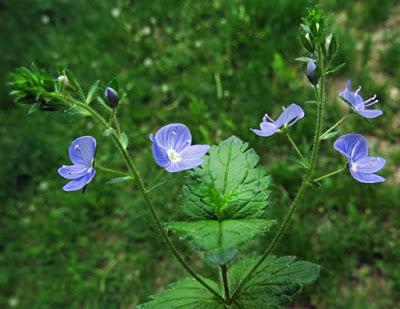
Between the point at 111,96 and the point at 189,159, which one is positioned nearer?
the point at 111,96

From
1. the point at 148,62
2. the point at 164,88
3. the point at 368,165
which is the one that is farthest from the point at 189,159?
the point at 148,62

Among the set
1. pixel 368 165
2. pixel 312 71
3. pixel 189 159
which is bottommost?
pixel 368 165

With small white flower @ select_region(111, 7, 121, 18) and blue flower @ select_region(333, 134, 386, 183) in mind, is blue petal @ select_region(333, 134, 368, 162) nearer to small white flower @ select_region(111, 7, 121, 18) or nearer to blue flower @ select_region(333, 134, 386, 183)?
blue flower @ select_region(333, 134, 386, 183)

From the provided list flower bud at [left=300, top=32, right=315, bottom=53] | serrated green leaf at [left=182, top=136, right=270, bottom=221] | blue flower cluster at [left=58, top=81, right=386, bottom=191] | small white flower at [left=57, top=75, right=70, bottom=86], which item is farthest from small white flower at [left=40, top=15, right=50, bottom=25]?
flower bud at [left=300, top=32, right=315, bottom=53]

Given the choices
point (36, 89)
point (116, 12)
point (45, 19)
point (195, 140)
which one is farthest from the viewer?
point (45, 19)

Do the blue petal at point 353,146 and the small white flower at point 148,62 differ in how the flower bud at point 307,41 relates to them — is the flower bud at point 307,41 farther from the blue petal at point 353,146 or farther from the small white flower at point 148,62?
the small white flower at point 148,62

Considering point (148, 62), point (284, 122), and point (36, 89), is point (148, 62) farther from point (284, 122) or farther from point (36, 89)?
point (36, 89)
